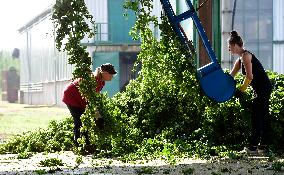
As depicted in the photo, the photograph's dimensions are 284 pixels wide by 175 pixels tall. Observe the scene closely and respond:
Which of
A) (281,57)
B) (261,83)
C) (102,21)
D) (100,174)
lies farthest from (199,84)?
(102,21)

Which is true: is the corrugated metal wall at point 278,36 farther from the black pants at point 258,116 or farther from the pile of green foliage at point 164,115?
the black pants at point 258,116

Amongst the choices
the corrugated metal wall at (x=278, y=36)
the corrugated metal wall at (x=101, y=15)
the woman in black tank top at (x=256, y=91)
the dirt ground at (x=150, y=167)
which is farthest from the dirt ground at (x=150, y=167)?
the corrugated metal wall at (x=101, y=15)

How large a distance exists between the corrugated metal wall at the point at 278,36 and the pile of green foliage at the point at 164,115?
10.9 meters

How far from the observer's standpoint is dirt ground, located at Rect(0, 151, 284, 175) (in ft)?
21.8

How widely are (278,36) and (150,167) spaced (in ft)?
50.6

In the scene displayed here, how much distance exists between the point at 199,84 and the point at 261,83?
3.37 feet

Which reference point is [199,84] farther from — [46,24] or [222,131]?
[46,24]

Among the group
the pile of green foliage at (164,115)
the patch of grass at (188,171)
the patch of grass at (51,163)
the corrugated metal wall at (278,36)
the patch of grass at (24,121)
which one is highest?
the corrugated metal wall at (278,36)

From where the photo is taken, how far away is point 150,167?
707cm

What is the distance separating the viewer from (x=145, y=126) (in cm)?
1009

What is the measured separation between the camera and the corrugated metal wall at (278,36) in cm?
2014

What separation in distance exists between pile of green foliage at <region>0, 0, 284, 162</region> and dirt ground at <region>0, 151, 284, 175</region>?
1.71ft

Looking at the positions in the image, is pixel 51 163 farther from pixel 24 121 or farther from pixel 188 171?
pixel 24 121

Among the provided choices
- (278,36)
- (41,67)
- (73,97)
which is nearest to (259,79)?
(73,97)
